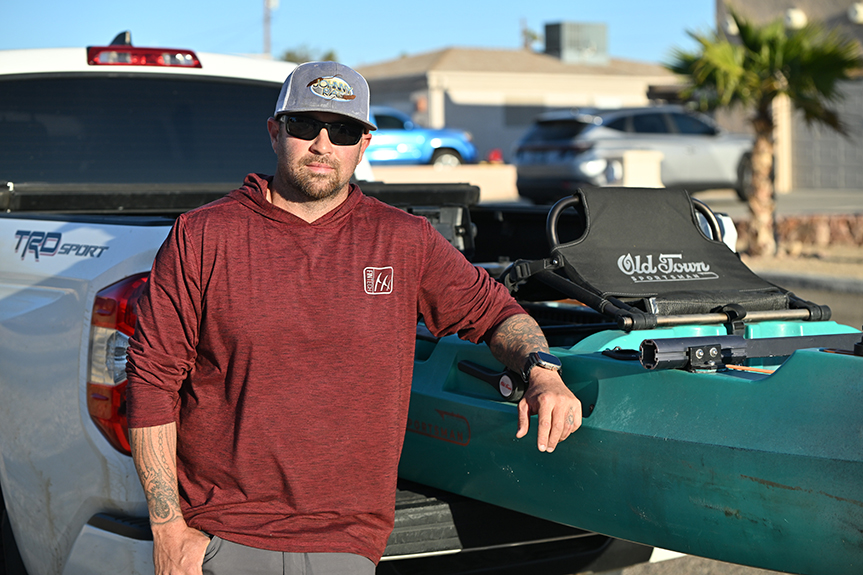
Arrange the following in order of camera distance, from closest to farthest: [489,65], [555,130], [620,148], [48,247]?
[48,247], [620,148], [555,130], [489,65]

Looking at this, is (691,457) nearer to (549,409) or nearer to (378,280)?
(549,409)

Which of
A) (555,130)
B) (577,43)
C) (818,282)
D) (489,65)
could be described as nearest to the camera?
(818,282)

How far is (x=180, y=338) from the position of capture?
7.59 feet

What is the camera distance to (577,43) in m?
49.9

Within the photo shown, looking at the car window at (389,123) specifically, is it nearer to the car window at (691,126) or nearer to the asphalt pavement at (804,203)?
the asphalt pavement at (804,203)

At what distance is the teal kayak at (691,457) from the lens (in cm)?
218

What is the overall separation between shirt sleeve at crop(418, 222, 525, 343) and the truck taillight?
2.45 feet

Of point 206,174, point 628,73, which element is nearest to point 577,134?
point 206,174

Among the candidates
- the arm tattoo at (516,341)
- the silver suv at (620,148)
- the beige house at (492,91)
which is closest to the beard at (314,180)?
the arm tattoo at (516,341)

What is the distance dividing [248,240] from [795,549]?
4.65ft

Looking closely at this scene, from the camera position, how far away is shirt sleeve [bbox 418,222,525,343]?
103 inches

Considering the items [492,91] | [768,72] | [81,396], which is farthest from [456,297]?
[492,91]

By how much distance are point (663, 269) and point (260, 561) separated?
5.29ft

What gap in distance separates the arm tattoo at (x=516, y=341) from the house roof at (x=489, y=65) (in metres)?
37.5
